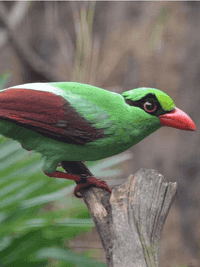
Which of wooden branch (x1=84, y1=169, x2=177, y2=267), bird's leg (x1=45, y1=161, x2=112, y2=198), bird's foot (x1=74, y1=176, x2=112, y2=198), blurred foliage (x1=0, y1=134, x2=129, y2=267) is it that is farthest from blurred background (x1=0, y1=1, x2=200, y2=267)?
wooden branch (x1=84, y1=169, x2=177, y2=267)

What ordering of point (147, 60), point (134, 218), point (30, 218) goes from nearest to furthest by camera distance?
point (134, 218)
point (30, 218)
point (147, 60)

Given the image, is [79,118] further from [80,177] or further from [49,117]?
[80,177]

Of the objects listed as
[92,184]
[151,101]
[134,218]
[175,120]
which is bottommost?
[134,218]

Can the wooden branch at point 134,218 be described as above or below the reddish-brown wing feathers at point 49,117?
below

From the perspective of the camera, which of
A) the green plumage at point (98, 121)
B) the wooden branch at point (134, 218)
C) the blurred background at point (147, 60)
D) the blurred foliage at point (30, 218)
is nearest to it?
the wooden branch at point (134, 218)

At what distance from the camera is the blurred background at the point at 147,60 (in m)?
3.47

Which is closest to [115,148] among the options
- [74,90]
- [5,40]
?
[74,90]

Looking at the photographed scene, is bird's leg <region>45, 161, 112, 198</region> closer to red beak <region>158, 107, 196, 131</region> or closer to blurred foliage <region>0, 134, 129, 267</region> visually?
Answer: red beak <region>158, 107, 196, 131</region>

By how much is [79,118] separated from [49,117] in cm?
12

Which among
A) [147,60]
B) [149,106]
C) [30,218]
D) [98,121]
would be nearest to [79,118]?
[98,121]

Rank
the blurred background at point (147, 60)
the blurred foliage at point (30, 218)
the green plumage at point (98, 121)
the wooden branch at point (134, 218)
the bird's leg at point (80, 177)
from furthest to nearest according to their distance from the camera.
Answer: the blurred background at point (147, 60) → the blurred foliage at point (30, 218) → the bird's leg at point (80, 177) → the green plumage at point (98, 121) → the wooden branch at point (134, 218)

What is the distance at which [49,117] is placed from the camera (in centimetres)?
130

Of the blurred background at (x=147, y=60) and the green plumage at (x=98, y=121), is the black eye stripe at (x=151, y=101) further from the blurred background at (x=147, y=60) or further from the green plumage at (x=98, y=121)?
the blurred background at (x=147, y=60)

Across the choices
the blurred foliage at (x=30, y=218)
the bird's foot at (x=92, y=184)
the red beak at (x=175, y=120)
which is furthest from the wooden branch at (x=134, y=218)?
the blurred foliage at (x=30, y=218)
